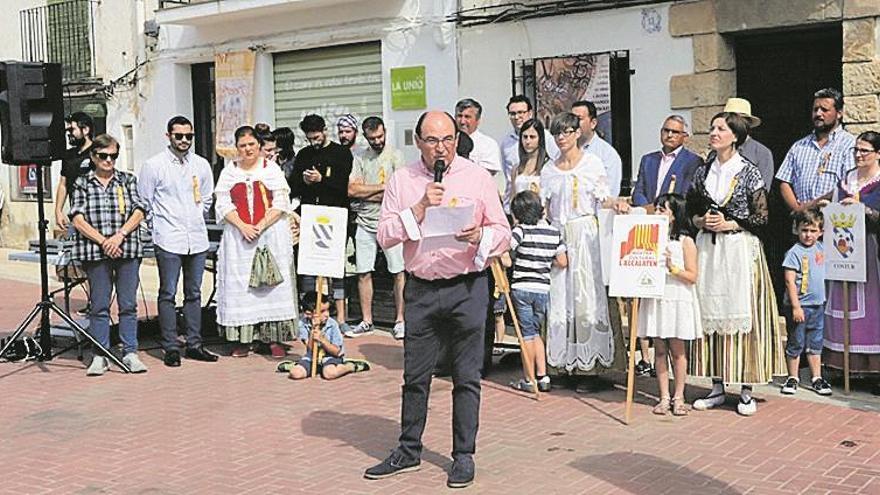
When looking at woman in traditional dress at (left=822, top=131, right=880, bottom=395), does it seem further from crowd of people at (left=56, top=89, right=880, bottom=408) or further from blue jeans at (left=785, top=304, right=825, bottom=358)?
blue jeans at (left=785, top=304, right=825, bottom=358)

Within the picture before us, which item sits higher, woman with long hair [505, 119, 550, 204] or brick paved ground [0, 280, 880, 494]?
woman with long hair [505, 119, 550, 204]

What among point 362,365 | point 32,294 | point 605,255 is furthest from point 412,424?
point 32,294

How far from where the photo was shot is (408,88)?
48.6ft

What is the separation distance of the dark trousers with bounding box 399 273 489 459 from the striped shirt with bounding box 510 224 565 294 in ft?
6.37

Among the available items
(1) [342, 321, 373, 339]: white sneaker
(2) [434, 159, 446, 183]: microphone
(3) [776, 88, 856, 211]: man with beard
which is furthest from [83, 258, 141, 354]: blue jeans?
(3) [776, 88, 856, 211]: man with beard

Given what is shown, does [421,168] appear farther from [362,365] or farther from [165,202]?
[165,202]

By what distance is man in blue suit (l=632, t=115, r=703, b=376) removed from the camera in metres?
8.24

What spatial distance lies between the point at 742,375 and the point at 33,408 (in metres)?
5.02

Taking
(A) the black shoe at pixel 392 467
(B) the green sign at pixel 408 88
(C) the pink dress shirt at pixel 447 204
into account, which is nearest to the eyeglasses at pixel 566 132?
(C) the pink dress shirt at pixel 447 204

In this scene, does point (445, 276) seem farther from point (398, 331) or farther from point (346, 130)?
point (346, 130)

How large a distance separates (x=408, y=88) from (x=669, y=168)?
22.8 feet

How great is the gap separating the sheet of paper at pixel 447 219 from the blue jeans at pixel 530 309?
2.32 meters

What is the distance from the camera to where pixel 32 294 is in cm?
1506

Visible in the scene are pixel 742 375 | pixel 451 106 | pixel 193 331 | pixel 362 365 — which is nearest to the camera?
pixel 742 375
